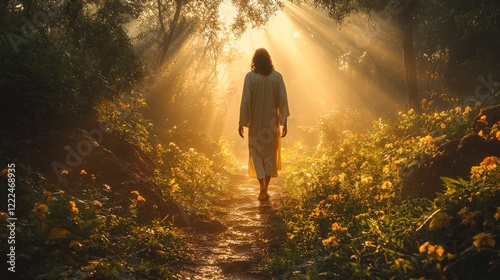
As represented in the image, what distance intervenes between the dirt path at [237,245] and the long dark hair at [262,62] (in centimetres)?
249

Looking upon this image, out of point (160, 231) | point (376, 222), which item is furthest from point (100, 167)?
point (376, 222)

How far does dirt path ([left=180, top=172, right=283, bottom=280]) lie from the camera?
4.22 meters

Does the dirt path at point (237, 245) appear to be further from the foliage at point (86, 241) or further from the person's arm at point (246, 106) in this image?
the person's arm at point (246, 106)

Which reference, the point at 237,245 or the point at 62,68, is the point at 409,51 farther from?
the point at 62,68

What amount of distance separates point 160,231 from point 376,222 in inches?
95.1

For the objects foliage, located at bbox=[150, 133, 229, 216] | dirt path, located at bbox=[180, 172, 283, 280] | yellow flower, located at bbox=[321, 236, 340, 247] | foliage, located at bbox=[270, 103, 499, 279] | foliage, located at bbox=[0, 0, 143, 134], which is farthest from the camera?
foliage, located at bbox=[150, 133, 229, 216]

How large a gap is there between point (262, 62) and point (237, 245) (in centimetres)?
393

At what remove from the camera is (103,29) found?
8531 mm

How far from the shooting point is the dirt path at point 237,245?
13.9 ft

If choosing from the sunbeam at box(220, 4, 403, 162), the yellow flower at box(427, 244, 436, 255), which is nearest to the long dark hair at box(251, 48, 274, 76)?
the yellow flower at box(427, 244, 436, 255)

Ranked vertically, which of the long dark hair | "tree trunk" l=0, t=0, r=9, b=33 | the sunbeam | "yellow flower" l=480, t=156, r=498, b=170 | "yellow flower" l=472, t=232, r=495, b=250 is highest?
the sunbeam

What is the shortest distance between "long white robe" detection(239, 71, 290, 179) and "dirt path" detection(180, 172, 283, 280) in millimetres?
872

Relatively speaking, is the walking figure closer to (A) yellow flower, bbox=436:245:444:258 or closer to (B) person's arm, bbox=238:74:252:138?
(B) person's arm, bbox=238:74:252:138

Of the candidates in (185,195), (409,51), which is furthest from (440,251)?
(409,51)
